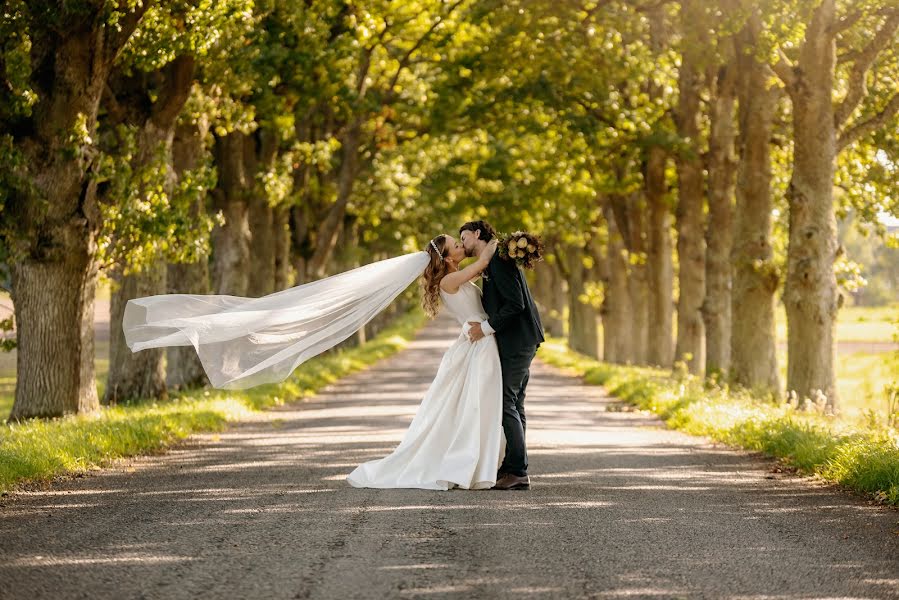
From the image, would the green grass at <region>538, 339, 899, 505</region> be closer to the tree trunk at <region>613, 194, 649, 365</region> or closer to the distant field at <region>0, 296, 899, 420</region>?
the distant field at <region>0, 296, 899, 420</region>

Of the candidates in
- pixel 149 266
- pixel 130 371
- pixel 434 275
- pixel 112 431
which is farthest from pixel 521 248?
pixel 130 371

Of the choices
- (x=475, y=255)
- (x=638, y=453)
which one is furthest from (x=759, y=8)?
(x=475, y=255)

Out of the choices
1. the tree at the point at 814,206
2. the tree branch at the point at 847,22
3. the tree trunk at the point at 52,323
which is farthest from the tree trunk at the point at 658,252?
the tree trunk at the point at 52,323

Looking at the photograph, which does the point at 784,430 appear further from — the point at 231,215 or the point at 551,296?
the point at 551,296

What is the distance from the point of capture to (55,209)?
48.3 ft

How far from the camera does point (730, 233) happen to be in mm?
25641

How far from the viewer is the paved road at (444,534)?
6414 millimetres

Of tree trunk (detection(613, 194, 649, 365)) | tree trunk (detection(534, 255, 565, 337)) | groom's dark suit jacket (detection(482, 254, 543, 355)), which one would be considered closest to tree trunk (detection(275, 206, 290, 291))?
tree trunk (detection(613, 194, 649, 365))

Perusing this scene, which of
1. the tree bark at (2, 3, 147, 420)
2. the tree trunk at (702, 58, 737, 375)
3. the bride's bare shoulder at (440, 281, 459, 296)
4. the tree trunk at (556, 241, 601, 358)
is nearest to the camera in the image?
the bride's bare shoulder at (440, 281, 459, 296)

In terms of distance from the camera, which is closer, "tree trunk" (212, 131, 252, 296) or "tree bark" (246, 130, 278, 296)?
"tree trunk" (212, 131, 252, 296)

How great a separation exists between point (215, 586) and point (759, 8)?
12.6m

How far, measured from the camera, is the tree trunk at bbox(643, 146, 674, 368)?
1125 inches

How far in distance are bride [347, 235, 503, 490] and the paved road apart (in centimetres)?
32

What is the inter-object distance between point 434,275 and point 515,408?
4.56ft
